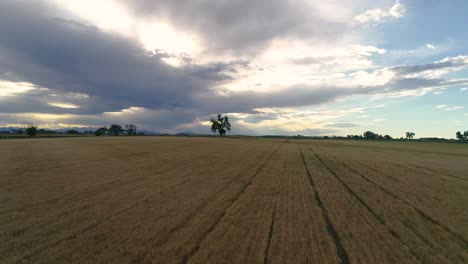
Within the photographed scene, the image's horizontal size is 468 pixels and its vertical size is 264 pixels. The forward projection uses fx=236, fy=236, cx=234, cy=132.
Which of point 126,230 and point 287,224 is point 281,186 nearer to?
point 287,224

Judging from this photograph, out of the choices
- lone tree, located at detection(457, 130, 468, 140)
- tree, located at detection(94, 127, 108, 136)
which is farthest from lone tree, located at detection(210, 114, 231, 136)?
lone tree, located at detection(457, 130, 468, 140)

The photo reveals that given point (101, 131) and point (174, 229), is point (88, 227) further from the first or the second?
point (101, 131)

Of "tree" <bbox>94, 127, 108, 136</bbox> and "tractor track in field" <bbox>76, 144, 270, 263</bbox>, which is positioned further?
"tree" <bbox>94, 127, 108, 136</bbox>

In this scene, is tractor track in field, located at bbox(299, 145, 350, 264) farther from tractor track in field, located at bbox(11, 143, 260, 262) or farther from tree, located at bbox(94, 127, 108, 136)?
tree, located at bbox(94, 127, 108, 136)

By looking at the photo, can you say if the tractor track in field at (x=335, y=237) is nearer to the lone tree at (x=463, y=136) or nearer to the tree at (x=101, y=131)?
the tree at (x=101, y=131)

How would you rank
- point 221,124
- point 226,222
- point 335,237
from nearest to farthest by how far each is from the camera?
1. point 335,237
2. point 226,222
3. point 221,124

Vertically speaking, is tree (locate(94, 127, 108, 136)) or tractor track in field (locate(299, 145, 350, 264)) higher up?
tree (locate(94, 127, 108, 136))

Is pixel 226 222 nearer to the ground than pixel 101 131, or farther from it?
nearer to the ground

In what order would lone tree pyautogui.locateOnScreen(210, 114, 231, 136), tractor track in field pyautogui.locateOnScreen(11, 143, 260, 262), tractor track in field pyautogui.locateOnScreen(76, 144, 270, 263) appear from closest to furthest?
tractor track in field pyautogui.locateOnScreen(11, 143, 260, 262)
tractor track in field pyautogui.locateOnScreen(76, 144, 270, 263)
lone tree pyautogui.locateOnScreen(210, 114, 231, 136)

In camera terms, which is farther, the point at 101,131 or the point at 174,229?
the point at 101,131

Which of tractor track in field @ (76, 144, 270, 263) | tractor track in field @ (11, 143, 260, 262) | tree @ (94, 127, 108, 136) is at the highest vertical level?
tree @ (94, 127, 108, 136)

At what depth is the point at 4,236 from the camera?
6.63 metres

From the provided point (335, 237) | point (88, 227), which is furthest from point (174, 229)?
point (335, 237)

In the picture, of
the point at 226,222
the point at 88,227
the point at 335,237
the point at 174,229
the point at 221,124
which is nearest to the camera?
the point at 335,237
